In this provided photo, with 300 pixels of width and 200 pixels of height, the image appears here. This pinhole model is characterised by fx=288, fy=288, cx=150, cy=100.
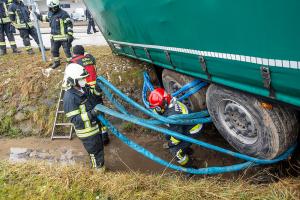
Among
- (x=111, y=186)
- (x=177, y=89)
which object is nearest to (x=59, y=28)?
(x=177, y=89)

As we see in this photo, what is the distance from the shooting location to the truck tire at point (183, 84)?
12.8 ft

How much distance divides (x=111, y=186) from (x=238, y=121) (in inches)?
60.8

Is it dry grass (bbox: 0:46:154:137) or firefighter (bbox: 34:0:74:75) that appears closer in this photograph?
dry grass (bbox: 0:46:154:137)

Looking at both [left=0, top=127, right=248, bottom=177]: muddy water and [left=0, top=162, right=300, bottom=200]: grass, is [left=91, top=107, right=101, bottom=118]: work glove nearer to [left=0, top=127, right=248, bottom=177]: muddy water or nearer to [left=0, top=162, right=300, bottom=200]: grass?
[left=0, top=162, right=300, bottom=200]: grass

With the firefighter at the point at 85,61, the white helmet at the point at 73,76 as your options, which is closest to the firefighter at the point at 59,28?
the firefighter at the point at 85,61

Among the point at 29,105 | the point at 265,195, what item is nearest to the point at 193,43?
the point at 265,195

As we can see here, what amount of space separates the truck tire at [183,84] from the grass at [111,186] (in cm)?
112

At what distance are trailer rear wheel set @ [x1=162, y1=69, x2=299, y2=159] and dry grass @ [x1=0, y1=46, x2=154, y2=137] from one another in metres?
3.02

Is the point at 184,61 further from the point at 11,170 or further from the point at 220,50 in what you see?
the point at 11,170

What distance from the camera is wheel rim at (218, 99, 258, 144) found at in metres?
2.98

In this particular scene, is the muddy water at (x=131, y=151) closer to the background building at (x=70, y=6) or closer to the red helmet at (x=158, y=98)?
the red helmet at (x=158, y=98)

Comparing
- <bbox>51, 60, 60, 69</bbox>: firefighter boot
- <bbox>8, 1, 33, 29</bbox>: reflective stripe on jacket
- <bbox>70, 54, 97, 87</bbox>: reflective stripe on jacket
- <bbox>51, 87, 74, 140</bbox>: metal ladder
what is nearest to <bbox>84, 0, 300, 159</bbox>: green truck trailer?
<bbox>70, 54, 97, 87</bbox>: reflective stripe on jacket

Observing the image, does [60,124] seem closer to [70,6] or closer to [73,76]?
[73,76]

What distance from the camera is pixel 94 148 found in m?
4.06
